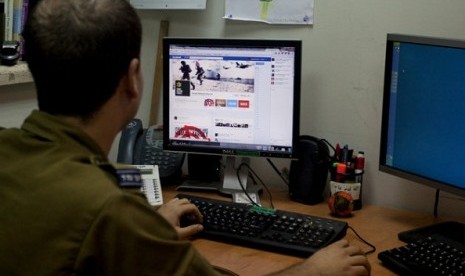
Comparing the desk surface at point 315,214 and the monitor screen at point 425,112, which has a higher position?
the monitor screen at point 425,112

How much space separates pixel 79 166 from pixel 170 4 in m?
1.39

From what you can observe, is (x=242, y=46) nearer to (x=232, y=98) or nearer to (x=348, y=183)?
(x=232, y=98)

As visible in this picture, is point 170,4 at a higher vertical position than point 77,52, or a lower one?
higher

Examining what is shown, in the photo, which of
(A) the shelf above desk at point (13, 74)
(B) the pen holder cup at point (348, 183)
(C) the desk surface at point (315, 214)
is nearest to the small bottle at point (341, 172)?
(B) the pen holder cup at point (348, 183)

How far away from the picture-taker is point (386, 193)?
2.10 m

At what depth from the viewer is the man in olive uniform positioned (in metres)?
1.03

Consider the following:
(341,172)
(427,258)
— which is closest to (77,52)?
(427,258)

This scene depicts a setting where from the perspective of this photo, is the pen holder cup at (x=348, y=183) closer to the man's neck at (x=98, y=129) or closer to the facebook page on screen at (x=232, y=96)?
the facebook page on screen at (x=232, y=96)

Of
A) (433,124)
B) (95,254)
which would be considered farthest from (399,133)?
(95,254)

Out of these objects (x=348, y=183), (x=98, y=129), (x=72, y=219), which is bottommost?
(x=348, y=183)

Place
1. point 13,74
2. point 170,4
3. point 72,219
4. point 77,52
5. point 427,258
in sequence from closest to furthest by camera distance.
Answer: point 72,219
point 77,52
point 427,258
point 13,74
point 170,4

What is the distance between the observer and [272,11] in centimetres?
219

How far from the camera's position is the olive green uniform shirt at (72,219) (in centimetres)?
103

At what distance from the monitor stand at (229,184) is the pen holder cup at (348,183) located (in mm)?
269
